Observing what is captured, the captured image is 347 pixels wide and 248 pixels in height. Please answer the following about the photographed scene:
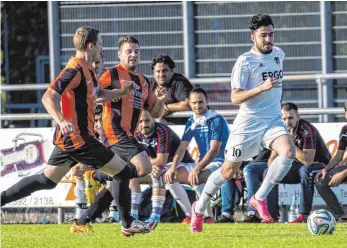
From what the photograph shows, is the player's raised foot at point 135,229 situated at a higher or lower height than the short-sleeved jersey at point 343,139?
lower

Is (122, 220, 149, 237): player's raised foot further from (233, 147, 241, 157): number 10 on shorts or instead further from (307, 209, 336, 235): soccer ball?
(307, 209, 336, 235): soccer ball

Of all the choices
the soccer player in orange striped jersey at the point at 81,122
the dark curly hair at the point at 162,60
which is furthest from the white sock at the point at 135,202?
the soccer player in orange striped jersey at the point at 81,122

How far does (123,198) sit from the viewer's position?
14062 millimetres

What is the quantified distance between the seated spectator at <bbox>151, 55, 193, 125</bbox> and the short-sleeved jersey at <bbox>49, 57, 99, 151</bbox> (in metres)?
4.41

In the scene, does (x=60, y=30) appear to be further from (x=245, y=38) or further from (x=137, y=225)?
(x=137, y=225)

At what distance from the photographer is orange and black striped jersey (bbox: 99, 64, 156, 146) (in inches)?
603

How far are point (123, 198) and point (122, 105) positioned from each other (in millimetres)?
1697

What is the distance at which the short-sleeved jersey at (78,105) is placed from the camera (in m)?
13.6

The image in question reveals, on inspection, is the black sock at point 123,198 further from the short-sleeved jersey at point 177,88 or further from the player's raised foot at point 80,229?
the short-sleeved jersey at point 177,88

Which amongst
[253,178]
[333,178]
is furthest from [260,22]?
[253,178]

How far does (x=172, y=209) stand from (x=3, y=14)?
20.4ft

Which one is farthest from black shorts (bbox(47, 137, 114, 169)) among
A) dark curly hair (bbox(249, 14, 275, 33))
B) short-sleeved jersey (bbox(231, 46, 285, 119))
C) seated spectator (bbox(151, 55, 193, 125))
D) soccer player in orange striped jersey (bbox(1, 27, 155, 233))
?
seated spectator (bbox(151, 55, 193, 125))

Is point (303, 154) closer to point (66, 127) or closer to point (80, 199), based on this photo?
point (80, 199)

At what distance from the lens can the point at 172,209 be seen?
18.5 meters
